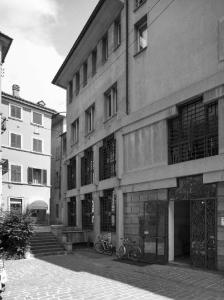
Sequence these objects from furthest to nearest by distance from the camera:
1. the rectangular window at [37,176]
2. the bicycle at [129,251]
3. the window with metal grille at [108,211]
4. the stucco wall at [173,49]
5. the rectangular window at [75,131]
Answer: the rectangular window at [37,176] < the rectangular window at [75,131] < the window with metal grille at [108,211] < the bicycle at [129,251] < the stucco wall at [173,49]

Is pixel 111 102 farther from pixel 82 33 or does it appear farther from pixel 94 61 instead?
pixel 82 33

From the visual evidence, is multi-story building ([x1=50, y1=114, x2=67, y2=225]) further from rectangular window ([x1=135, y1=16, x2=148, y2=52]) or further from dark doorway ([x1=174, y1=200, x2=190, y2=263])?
dark doorway ([x1=174, y1=200, x2=190, y2=263])

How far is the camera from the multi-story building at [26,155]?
37.3 m

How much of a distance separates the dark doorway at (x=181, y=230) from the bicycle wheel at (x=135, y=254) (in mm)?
1554

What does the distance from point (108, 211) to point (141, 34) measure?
965cm

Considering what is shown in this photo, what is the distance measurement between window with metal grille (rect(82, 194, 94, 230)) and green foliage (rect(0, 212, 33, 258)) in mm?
5532

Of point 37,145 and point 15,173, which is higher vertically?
point 37,145

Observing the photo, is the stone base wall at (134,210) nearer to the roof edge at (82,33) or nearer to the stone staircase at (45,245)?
the stone staircase at (45,245)

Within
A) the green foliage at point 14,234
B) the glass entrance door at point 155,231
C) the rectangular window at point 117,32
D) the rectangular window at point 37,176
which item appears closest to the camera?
the glass entrance door at point 155,231

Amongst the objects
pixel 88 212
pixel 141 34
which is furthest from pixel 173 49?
pixel 88 212

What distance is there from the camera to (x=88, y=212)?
80.5 feet

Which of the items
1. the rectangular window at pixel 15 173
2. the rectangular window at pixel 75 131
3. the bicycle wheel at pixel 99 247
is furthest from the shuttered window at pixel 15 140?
the bicycle wheel at pixel 99 247

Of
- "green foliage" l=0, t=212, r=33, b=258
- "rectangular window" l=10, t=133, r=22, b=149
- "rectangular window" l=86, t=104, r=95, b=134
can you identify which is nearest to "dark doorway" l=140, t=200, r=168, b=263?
"green foliage" l=0, t=212, r=33, b=258

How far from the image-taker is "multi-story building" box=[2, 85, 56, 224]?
123ft
